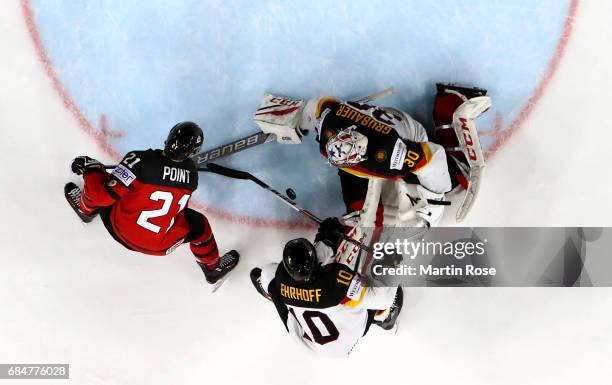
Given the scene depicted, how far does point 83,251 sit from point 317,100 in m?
2.17

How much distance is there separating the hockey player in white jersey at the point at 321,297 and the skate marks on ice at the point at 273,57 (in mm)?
909

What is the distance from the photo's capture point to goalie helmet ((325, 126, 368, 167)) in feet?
9.68

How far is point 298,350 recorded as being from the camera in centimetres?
408

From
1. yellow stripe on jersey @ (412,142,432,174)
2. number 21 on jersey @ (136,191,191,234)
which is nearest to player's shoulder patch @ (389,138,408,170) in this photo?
yellow stripe on jersey @ (412,142,432,174)

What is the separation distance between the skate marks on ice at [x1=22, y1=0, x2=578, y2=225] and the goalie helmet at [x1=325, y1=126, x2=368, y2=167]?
0.81m

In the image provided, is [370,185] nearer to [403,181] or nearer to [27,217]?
[403,181]

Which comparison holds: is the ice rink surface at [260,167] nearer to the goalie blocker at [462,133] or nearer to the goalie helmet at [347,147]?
the goalie blocker at [462,133]

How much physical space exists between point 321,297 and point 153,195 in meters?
1.17

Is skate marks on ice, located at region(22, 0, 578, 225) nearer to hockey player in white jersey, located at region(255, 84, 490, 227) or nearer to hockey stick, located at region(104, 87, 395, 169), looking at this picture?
hockey stick, located at region(104, 87, 395, 169)

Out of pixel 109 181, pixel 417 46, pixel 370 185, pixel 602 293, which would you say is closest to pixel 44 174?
pixel 109 181

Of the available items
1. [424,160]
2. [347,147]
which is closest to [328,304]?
[347,147]

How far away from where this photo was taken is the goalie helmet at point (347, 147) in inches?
116

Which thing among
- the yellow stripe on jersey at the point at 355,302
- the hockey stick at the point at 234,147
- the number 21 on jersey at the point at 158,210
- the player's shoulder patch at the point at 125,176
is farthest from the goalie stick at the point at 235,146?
the yellow stripe on jersey at the point at 355,302

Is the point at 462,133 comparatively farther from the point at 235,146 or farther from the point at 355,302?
the point at 235,146
